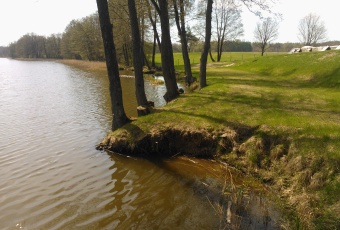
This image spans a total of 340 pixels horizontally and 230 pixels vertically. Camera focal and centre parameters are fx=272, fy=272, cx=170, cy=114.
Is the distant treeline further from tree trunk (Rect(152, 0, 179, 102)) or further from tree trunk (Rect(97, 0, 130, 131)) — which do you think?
tree trunk (Rect(97, 0, 130, 131))

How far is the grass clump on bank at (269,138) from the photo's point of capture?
577cm

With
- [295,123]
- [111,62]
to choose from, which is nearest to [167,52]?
[111,62]

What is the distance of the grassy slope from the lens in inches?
221

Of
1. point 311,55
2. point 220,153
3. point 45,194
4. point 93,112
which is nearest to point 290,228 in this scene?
point 220,153

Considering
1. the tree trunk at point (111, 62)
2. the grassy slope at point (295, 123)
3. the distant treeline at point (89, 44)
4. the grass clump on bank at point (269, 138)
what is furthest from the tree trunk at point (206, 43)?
the distant treeline at point (89, 44)

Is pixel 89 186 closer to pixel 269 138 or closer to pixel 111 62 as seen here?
pixel 111 62

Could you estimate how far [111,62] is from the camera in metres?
9.72

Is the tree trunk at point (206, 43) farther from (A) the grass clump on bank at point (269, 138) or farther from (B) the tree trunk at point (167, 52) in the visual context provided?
(A) the grass clump on bank at point (269, 138)

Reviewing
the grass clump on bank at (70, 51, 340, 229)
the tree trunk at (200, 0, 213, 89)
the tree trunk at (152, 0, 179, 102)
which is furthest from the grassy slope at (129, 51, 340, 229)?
the tree trunk at (200, 0, 213, 89)

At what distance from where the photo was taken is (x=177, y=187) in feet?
22.3

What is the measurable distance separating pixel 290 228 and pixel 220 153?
343 cm

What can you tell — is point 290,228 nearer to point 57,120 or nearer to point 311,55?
point 57,120

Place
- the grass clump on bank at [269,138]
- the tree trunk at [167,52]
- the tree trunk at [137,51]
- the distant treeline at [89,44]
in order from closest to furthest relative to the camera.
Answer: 1. the grass clump on bank at [269,138]
2. the tree trunk at [137,51]
3. the tree trunk at [167,52]
4. the distant treeline at [89,44]

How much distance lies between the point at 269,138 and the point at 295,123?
3.64ft
